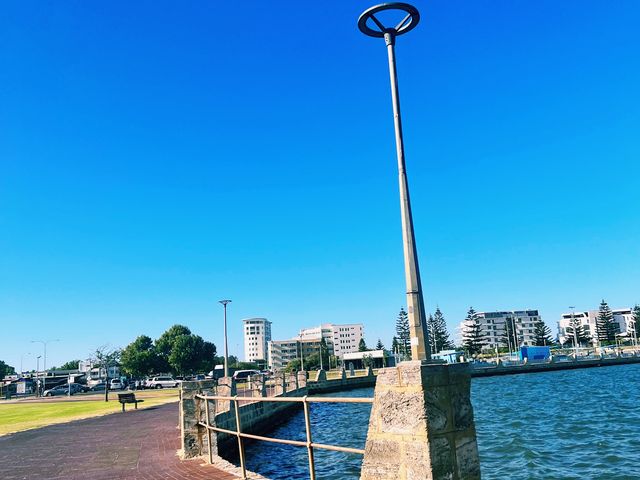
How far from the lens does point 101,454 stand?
10906 millimetres

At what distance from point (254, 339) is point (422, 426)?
18473 centimetres

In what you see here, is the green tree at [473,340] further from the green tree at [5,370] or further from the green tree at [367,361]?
the green tree at [5,370]

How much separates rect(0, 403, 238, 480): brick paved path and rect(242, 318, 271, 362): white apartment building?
167939 millimetres

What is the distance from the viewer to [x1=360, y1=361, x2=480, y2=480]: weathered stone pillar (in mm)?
4207

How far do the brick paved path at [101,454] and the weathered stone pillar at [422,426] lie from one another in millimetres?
3720

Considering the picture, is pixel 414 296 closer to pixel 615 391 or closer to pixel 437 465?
pixel 437 465

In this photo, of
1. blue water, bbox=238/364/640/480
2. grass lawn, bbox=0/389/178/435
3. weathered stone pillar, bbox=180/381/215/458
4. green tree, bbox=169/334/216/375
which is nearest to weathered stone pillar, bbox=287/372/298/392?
blue water, bbox=238/364/640/480

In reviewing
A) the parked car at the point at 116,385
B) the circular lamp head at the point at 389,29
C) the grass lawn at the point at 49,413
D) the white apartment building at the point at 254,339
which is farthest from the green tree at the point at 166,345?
the circular lamp head at the point at 389,29

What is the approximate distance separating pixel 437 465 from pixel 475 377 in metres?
71.7

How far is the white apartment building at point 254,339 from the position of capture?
182000 mm

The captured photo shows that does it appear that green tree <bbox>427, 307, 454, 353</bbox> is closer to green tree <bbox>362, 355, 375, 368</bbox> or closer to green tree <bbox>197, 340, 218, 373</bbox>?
green tree <bbox>362, 355, 375, 368</bbox>

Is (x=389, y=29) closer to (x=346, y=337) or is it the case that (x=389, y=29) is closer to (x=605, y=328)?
(x=605, y=328)

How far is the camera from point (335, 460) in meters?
15.7

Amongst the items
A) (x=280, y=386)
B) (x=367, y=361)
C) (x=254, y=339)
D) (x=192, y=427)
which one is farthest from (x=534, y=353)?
(x=254, y=339)
